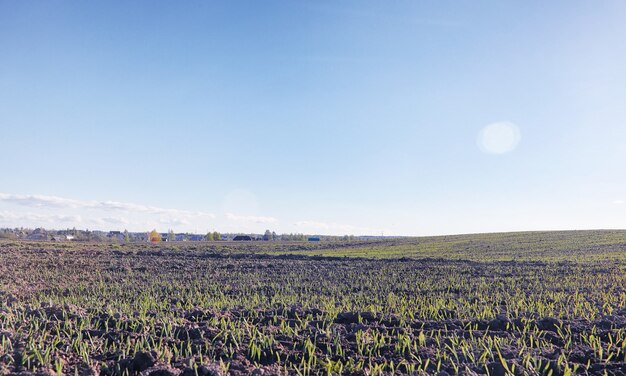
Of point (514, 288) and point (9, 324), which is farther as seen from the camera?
point (514, 288)

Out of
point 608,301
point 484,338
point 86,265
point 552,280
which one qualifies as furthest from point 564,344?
point 86,265

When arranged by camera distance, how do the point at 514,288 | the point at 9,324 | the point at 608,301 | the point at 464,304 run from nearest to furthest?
the point at 9,324 → the point at 464,304 → the point at 608,301 → the point at 514,288

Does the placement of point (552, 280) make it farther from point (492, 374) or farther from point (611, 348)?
point (492, 374)

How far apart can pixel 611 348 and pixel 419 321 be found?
240cm

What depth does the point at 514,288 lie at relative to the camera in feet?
38.6

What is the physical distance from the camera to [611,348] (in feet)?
17.4

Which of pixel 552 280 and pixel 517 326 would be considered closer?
pixel 517 326

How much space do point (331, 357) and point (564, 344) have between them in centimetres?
301

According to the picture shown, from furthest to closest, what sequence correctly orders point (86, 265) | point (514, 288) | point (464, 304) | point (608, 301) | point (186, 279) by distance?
point (86, 265) → point (186, 279) → point (514, 288) → point (608, 301) → point (464, 304)

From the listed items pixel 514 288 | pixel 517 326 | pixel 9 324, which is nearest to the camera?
pixel 9 324

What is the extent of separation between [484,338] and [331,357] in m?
2.00

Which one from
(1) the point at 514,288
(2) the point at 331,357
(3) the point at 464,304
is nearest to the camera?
(2) the point at 331,357

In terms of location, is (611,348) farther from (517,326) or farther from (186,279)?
(186,279)

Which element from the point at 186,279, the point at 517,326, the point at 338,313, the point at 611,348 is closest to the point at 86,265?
the point at 186,279
